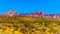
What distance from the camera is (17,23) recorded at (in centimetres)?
1819

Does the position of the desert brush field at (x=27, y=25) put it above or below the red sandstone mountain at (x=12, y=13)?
below

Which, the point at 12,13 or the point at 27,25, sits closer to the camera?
the point at 27,25

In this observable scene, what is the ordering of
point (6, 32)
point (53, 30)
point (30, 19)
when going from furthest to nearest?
point (30, 19) → point (53, 30) → point (6, 32)

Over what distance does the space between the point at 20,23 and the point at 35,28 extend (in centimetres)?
121

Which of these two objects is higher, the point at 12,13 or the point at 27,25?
the point at 12,13

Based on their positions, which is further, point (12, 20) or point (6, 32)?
point (12, 20)

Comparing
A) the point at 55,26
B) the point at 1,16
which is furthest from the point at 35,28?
the point at 1,16

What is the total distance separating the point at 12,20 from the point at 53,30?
3.11 meters

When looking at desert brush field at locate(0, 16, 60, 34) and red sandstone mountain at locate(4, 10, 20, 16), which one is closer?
desert brush field at locate(0, 16, 60, 34)

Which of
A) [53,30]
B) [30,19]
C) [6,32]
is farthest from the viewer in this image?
[30,19]

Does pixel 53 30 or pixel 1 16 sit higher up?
pixel 1 16

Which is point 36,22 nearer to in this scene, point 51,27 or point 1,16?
point 51,27

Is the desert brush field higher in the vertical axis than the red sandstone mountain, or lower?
lower

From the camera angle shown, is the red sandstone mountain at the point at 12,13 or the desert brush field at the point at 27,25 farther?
the red sandstone mountain at the point at 12,13
